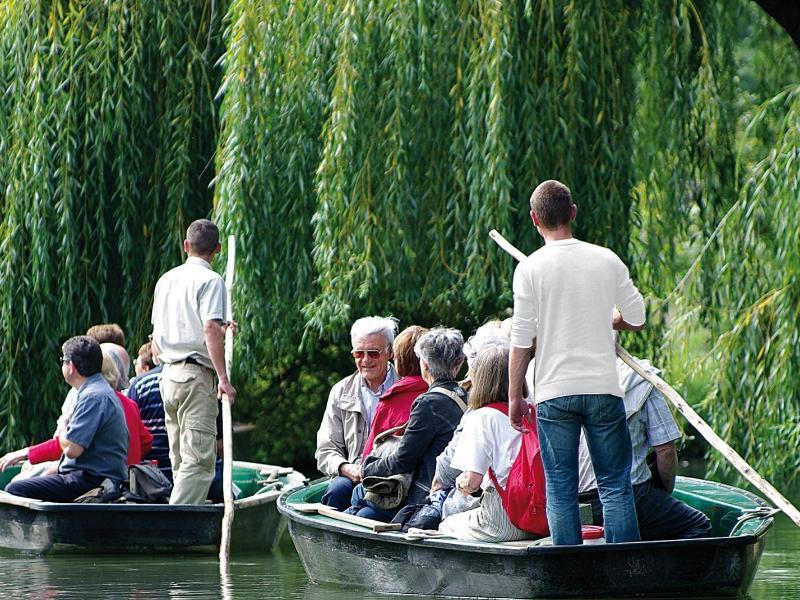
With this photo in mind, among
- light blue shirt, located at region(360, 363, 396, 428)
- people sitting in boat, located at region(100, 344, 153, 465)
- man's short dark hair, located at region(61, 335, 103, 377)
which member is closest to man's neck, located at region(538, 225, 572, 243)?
light blue shirt, located at region(360, 363, 396, 428)

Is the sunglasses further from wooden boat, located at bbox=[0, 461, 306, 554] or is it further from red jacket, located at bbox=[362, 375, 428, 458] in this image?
wooden boat, located at bbox=[0, 461, 306, 554]

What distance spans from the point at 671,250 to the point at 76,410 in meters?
4.21

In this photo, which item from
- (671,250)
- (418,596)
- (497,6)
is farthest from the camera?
(671,250)

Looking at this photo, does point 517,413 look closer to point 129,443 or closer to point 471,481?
point 471,481

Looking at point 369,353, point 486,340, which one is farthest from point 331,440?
point 486,340

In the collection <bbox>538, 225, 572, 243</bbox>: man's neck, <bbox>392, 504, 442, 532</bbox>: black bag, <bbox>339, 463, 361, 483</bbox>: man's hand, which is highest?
Result: <bbox>538, 225, 572, 243</bbox>: man's neck

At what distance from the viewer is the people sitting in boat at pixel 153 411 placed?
348 inches

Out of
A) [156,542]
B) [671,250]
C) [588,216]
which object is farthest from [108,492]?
[671,250]

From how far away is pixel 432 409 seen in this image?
257 inches

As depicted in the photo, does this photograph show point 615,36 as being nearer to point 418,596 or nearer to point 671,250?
point 671,250

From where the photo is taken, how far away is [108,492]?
8.47m

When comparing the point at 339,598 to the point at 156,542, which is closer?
the point at 339,598

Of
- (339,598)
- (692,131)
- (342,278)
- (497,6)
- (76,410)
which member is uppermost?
(497,6)

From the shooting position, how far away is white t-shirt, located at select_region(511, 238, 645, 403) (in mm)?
5762
